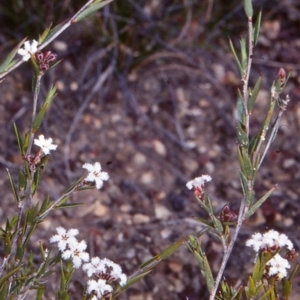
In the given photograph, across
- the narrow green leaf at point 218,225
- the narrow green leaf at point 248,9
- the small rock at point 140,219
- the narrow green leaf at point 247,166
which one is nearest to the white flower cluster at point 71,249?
the narrow green leaf at point 218,225

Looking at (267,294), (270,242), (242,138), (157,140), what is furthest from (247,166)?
(157,140)

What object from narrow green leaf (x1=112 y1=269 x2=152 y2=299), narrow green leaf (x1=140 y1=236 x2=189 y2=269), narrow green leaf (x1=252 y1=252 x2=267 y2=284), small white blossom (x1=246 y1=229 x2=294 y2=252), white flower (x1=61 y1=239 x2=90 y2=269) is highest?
white flower (x1=61 y1=239 x2=90 y2=269)

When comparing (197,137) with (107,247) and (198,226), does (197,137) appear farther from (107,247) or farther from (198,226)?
(107,247)

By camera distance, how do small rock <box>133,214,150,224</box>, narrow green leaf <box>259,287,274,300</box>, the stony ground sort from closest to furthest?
narrow green leaf <box>259,287,274,300</box> < the stony ground < small rock <box>133,214,150,224</box>

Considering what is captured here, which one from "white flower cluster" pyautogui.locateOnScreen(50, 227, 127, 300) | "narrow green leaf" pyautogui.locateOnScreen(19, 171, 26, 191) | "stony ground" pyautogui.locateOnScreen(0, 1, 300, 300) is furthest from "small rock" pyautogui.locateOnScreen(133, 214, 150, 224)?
"narrow green leaf" pyautogui.locateOnScreen(19, 171, 26, 191)

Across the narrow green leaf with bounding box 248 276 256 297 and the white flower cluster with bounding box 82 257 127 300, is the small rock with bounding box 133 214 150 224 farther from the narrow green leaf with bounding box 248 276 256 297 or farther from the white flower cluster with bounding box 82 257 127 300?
the narrow green leaf with bounding box 248 276 256 297

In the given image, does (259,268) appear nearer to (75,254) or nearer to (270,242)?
(270,242)

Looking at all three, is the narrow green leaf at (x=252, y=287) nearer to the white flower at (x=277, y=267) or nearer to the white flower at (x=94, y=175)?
the white flower at (x=277, y=267)
